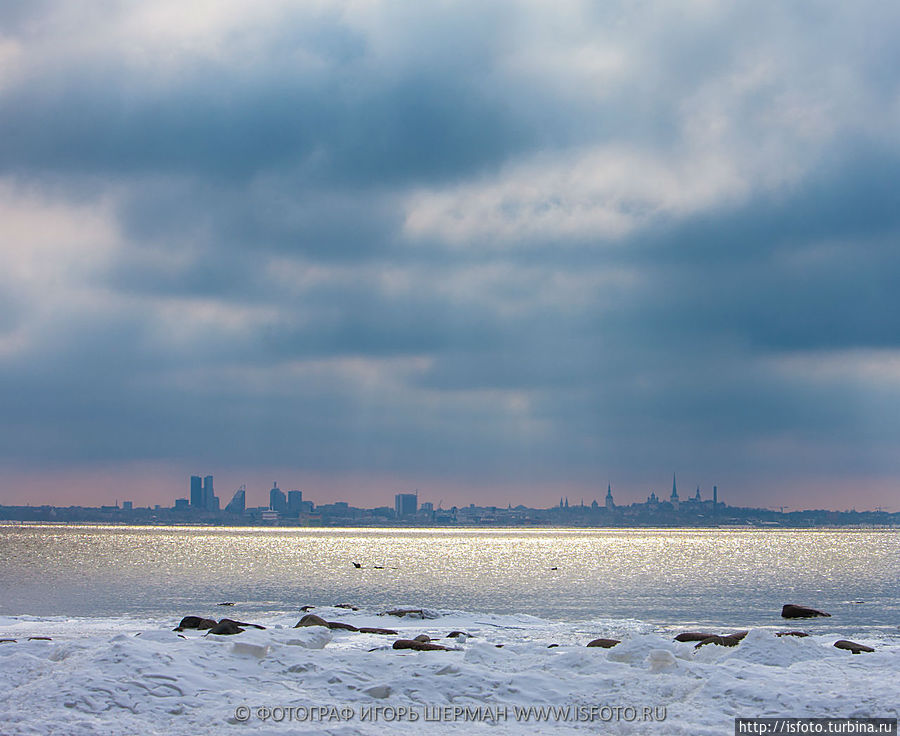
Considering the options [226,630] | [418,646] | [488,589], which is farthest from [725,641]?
[488,589]

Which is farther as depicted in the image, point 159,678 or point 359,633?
point 359,633

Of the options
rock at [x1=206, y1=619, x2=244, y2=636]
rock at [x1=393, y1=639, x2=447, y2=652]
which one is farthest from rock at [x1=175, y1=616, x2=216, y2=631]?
rock at [x1=393, y1=639, x2=447, y2=652]

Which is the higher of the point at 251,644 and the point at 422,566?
the point at 251,644

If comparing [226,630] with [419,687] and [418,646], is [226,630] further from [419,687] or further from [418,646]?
[419,687]

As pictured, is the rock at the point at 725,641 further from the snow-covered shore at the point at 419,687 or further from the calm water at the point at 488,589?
the calm water at the point at 488,589

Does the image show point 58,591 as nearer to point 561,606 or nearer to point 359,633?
point 561,606

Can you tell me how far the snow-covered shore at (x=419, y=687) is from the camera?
16.9 metres

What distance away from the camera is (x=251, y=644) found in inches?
881

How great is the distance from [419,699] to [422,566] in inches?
4281

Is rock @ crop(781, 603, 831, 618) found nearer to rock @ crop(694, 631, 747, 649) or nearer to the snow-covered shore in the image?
rock @ crop(694, 631, 747, 649)

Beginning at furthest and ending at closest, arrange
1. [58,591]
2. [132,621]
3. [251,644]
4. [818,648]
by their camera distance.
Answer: [58,591] → [132,621] → [818,648] → [251,644]

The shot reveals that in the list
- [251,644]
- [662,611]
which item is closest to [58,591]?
[662,611]

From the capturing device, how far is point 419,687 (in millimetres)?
19594

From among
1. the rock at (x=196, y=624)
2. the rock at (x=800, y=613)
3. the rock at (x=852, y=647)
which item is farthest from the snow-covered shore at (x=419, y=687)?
the rock at (x=800, y=613)
